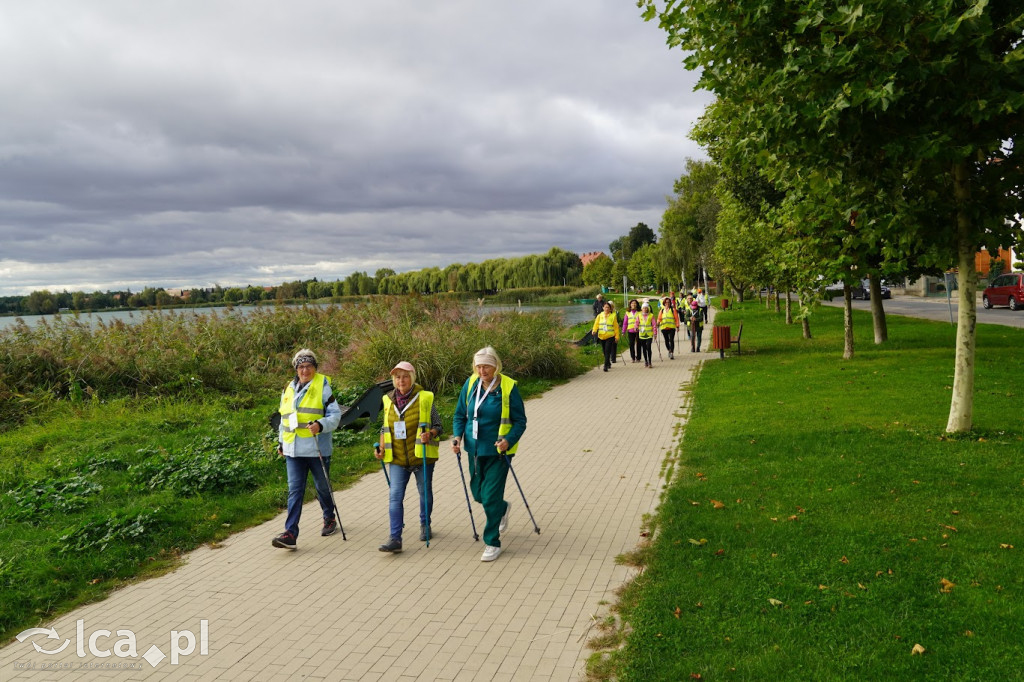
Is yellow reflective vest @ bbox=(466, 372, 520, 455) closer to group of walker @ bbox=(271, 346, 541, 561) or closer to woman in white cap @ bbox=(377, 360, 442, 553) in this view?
group of walker @ bbox=(271, 346, 541, 561)

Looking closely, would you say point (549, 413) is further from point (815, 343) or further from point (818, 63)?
point (815, 343)

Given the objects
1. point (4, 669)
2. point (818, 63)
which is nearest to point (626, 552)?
point (4, 669)

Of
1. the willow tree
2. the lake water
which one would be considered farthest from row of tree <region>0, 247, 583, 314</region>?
the willow tree

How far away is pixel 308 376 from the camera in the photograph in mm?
6668

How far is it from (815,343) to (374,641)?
2004 cm

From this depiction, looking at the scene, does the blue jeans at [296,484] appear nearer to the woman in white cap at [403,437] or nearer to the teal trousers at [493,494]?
the woman in white cap at [403,437]

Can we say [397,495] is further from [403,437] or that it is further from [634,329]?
[634,329]

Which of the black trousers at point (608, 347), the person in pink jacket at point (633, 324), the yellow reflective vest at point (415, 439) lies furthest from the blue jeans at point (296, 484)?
the person in pink jacket at point (633, 324)

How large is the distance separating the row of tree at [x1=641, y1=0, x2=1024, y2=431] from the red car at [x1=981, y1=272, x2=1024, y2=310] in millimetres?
31258

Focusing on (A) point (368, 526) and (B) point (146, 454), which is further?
(B) point (146, 454)

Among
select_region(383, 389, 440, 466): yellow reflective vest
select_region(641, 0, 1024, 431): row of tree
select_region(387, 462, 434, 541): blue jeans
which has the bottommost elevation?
select_region(387, 462, 434, 541): blue jeans

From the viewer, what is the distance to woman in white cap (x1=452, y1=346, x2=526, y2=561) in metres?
6.15

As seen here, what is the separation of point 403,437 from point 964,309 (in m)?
7.20

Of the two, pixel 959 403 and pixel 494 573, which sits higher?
pixel 959 403
